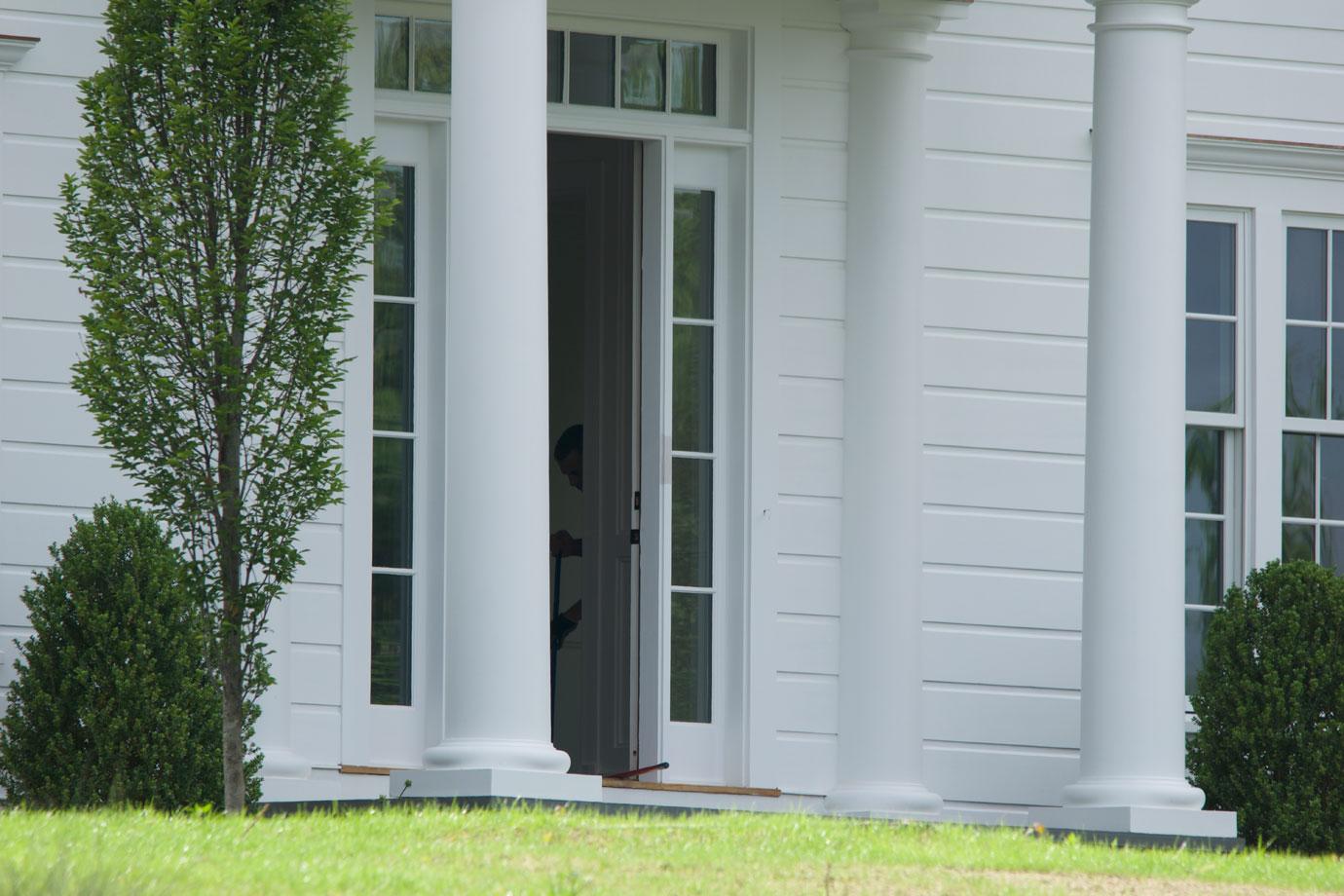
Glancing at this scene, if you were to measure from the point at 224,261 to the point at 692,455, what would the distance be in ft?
10.5

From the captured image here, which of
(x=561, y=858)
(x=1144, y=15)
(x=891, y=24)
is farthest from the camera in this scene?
(x=891, y=24)

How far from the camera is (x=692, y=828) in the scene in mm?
7480

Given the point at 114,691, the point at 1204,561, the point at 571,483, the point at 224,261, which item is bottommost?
the point at 114,691

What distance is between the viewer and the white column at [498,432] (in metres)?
8.09

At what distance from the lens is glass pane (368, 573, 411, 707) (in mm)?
9953

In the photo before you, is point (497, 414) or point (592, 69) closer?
point (497, 414)

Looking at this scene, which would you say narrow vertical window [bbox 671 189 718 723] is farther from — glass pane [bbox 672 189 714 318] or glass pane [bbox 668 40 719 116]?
glass pane [bbox 668 40 719 116]

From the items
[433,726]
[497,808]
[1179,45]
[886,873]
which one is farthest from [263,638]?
[1179,45]

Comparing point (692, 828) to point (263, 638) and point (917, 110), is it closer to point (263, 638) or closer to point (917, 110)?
point (263, 638)

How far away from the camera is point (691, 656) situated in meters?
10.5

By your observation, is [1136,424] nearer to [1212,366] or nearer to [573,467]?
[1212,366]

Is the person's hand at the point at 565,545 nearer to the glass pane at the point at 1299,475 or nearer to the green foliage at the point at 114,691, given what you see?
the glass pane at the point at 1299,475

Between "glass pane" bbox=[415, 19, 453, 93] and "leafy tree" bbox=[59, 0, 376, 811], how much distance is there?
6.99 feet

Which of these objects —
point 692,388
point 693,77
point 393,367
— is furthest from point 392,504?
point 693,77
